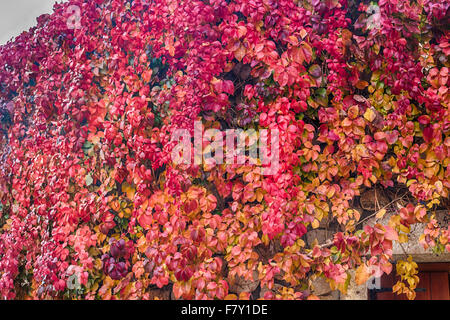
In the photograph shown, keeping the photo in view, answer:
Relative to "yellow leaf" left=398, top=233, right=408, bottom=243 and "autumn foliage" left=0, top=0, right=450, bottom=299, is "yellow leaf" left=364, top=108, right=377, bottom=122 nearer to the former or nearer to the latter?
"autumn foliage" left=0, top=0, right=450, bottom=299

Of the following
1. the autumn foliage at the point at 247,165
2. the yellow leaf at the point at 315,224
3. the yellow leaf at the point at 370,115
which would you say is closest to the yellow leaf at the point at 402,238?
the autumn foliage at the point at 247,165

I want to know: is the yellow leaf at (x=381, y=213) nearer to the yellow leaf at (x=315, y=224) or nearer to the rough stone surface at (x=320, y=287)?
the yellow leaf at (x=315, y=224)

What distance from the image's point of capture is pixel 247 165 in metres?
2.41

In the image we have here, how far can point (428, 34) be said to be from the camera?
89.5 inches

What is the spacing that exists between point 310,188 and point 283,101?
1.66 ft

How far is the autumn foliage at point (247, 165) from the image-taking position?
7.41ft

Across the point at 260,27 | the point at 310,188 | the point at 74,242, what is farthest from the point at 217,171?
the point at 74,242

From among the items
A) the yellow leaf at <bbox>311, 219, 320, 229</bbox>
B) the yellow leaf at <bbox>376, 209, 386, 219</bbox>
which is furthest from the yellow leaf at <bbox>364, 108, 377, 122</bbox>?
the yellow leaf at <bbox>311, 219, 320, 229</bbox>

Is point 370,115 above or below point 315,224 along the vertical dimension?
above

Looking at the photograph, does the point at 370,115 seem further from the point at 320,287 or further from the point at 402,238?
the point at 320,287

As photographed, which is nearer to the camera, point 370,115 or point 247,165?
point 370,115

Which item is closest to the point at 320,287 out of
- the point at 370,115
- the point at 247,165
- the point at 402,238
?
the point at 402,238

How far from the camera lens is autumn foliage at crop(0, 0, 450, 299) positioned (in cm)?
226

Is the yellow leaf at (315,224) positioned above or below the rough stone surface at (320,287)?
above
